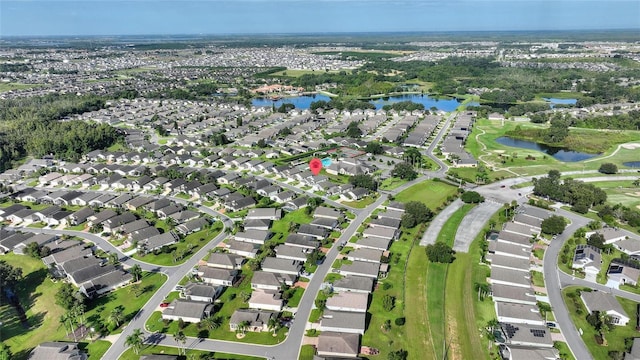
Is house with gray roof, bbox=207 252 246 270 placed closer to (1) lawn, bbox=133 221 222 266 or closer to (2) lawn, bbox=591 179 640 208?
(1) lawn, bbox=133 221 222 266

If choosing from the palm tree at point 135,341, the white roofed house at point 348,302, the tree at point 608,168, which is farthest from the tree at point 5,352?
the tree at point 608,168

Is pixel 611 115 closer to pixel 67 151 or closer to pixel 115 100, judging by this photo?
pixel 67 151

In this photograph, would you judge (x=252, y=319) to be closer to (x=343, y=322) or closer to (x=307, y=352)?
(x=307, y=352)

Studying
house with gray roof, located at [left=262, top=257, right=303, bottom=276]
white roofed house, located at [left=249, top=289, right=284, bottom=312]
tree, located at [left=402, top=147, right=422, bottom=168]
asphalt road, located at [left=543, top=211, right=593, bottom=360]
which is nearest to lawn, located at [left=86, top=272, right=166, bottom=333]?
white roofed house, located at [left=249, top=289, right=284, bottom=312]

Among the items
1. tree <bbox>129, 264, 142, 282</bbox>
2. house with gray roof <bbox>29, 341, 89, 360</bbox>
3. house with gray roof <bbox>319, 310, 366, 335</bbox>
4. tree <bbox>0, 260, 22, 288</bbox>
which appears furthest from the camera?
tree <bbox>129, 264, 142, 282</bbox>

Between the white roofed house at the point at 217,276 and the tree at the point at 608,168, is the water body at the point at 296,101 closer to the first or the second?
the tree at the point at 608,168
